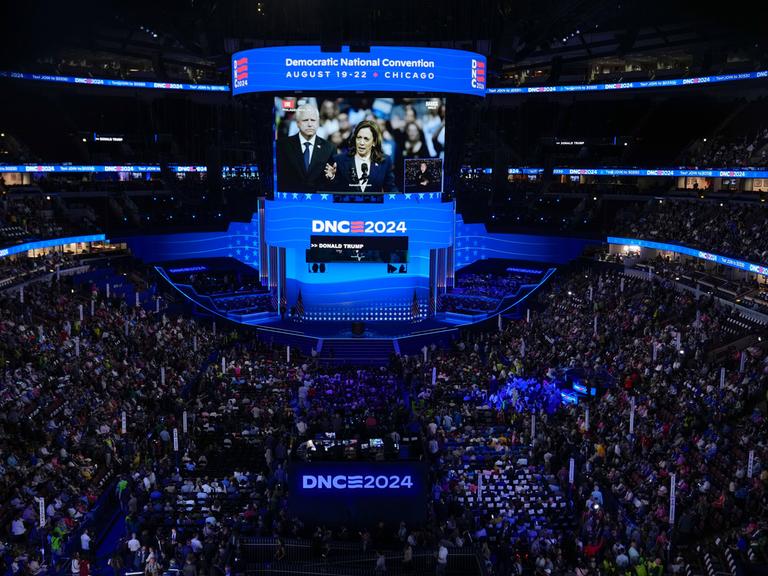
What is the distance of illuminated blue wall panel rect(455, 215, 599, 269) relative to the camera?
47906 mm

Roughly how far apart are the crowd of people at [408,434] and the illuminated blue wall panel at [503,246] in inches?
424

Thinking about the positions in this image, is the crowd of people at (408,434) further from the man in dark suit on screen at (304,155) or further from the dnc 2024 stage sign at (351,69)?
the dnc 2024 stage sign at (351,69)

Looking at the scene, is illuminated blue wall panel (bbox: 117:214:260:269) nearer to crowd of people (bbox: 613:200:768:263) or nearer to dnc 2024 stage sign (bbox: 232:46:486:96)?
dnc 2024 stage sign (bbox: 232:46:486:96)

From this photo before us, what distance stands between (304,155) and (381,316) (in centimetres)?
906

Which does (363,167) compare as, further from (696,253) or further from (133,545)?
(133,545)

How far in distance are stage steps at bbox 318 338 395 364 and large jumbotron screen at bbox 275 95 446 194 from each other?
7.35 m

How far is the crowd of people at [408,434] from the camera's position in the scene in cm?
2086

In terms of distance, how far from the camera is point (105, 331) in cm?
3309

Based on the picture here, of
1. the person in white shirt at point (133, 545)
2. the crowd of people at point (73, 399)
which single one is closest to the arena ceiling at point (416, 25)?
the crowd of people at point (73, 399)

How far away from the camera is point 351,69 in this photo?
135ft

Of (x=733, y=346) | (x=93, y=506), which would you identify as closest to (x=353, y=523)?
(x=93, y=506)

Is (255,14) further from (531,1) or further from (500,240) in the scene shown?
(500,240)

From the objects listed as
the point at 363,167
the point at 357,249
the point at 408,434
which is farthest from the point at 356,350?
the point at 408,434

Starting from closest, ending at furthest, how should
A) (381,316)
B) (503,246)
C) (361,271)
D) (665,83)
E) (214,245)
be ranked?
(665,83) → (361,271) → (381,316) → (214,245) → (503,246)
